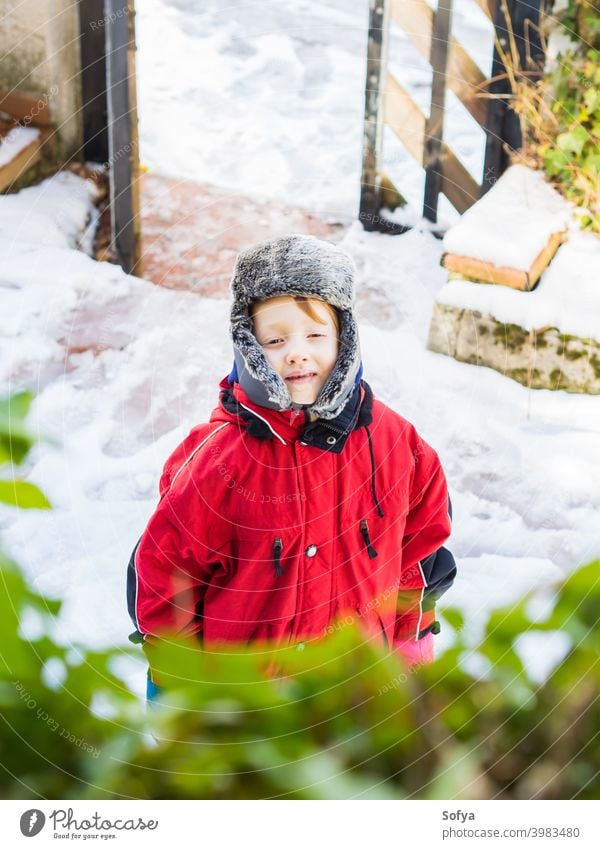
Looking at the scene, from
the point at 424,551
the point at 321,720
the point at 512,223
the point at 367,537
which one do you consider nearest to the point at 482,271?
the point at 512,223

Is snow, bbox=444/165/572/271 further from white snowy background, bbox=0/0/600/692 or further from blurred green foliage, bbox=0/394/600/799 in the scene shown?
blurred green foliage, bbox=0/394/600/799

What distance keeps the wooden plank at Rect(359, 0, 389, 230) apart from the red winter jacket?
1390 mm

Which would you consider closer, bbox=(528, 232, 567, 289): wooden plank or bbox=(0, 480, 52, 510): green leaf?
bbox=(0, 480, 52, 510): green leaf

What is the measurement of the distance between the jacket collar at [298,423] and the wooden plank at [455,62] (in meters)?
1.55

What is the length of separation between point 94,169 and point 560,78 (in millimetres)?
1121

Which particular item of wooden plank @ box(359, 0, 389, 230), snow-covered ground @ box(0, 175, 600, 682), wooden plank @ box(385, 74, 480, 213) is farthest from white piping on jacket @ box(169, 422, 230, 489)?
wooden plank @ box(385, 74, 480, 213)

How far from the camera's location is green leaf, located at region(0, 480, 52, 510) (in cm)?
51

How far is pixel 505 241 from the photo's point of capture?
2.18 meters

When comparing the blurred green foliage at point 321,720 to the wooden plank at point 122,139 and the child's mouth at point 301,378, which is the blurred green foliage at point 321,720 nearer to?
the child's mouth at point 301,378

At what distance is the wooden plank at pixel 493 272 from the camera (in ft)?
7.04

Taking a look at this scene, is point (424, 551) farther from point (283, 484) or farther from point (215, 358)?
point (215, 358)

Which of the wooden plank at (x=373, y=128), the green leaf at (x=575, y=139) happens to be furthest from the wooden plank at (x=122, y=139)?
the green leaf at (x=575, y=139)
